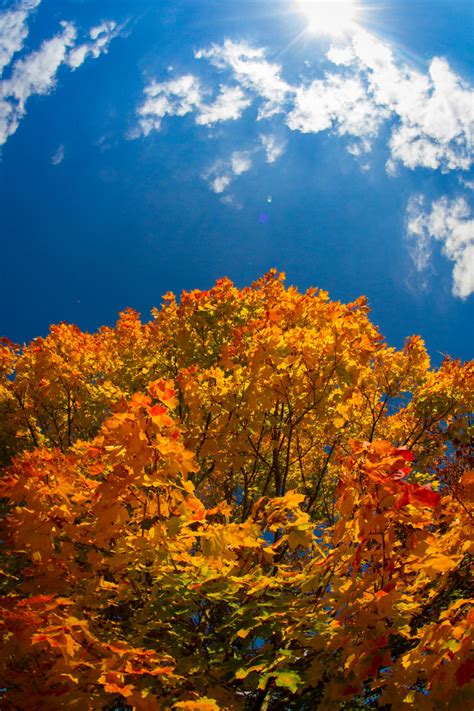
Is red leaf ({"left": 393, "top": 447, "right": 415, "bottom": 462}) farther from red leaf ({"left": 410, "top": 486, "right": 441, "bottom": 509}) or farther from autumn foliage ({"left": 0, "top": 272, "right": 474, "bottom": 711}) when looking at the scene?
red leaf ({"left": 410, "top": 486, "right": 441, "bottom": 509})


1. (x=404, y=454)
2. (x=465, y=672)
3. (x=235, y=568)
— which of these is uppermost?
(x=404, y=454)

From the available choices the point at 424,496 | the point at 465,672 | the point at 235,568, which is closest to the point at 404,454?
the point at 424,496

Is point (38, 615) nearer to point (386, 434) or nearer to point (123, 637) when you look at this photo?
point (123, 637)

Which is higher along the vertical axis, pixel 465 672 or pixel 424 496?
pixel 424 496

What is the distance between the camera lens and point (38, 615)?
3.38m

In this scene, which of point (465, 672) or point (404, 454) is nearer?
point (465, 672)

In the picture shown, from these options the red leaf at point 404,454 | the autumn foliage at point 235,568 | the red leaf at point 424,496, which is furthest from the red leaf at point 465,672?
the red leaf at point 404,454

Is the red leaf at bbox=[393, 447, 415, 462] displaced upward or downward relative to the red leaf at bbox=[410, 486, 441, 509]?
upward

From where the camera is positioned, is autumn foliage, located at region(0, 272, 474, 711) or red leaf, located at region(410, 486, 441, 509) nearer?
red leaf, located at region(410, 486, 441, 509)

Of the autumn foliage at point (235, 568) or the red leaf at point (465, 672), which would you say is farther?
the autumn foliage at point (235, 568)

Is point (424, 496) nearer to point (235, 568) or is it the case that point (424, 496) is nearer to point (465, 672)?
point (465, 672)

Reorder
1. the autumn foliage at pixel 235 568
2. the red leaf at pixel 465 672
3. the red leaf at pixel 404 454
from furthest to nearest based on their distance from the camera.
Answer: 1. the autumn foliage at pixel 235 568
2. the red leaf at pixel 404 454
3. the red leaf at pixel 465 672

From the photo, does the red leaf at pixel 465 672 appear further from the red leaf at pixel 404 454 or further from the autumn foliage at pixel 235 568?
the red leaf at pixel 404 454

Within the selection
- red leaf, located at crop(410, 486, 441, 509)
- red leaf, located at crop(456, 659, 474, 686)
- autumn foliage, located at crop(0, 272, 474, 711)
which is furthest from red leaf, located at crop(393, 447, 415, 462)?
red leaf, located at crop(456, 659, 474, 686)
